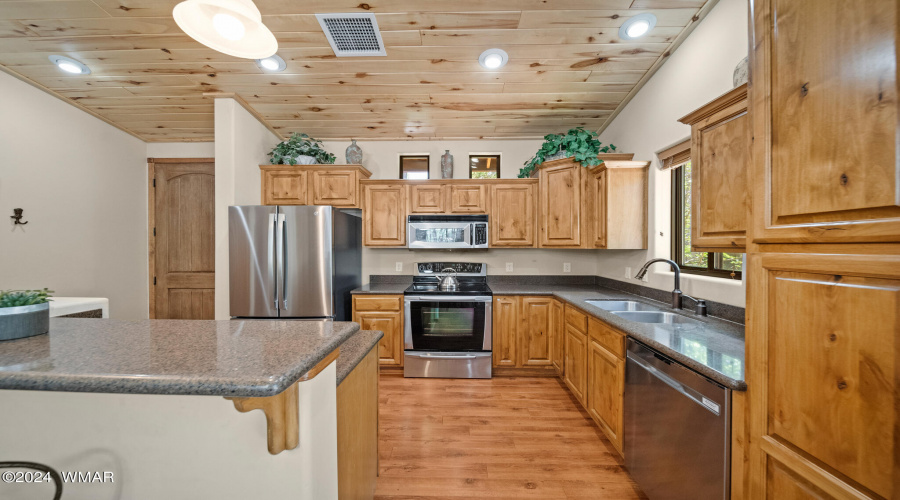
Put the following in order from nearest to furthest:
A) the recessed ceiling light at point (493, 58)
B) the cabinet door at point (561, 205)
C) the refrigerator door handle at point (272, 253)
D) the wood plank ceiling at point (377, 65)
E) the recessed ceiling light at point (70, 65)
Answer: the wood plank ceiling at point (377, 65) < the recessed ceiling light at point (493, 58) < the recessed ceiling light at point (70, 65) < the refrigerator door handle at point (272, 253) < the cabinet door at point (561, 205)

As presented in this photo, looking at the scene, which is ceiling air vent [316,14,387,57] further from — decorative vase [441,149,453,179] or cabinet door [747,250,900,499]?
cabinet door [747,250,900,499]

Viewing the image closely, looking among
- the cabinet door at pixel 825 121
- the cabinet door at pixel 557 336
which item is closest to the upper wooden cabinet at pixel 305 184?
the cabinet door at pixel 557 336

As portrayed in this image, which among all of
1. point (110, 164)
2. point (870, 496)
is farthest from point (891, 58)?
point (110, 164)

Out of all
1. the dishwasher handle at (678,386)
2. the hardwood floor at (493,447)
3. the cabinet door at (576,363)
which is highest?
the dishwasher handle at (678,386)

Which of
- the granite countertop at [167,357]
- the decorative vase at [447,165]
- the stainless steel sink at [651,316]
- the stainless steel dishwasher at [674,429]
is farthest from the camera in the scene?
the decorative vase at [447,165]

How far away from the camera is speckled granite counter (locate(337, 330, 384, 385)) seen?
112 centimetres

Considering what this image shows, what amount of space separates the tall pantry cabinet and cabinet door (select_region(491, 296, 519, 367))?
2122 mm

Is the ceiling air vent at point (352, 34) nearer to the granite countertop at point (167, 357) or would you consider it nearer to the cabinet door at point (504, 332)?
the granite countertop at point (167, 357)

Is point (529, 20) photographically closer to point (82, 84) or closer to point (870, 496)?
point (870, 496)

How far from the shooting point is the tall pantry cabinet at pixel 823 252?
647 millimetres

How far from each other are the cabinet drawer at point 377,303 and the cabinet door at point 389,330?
4 centimetres

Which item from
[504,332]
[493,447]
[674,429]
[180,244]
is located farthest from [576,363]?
[180,244]

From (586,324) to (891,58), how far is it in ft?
6.14

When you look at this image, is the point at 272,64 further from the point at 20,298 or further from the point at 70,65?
the point at 20,298
